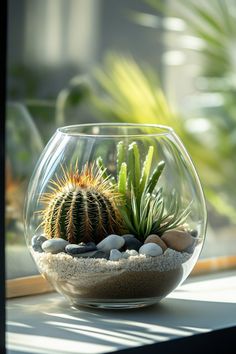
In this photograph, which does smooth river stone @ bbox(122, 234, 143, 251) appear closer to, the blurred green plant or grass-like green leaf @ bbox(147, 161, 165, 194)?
grass-like green leaf @ bbox(147, 161, 165, 194)

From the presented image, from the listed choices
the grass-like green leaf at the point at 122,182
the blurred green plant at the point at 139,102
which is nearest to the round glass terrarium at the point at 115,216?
the grass-like green leaf at the point at 122,182

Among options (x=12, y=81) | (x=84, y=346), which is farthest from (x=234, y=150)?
(x=84, y=346)

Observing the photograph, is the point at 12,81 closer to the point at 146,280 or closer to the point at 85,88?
the point at 85,88

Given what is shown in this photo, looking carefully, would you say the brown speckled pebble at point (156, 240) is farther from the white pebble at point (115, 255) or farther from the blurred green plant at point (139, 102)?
the blurred green plant at point (139, 102)

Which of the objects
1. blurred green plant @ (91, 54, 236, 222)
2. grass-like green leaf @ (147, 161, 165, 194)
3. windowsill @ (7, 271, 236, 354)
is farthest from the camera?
blurred green plant @ (91, 54, 236, 222)

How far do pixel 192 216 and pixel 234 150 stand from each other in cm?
115

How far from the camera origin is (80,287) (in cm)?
106

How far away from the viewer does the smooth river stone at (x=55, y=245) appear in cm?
105

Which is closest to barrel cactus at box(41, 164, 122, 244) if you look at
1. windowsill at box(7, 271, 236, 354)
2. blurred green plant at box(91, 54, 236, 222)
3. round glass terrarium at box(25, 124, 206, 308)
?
round glass terrarium at box(25, 124, 206, 308)

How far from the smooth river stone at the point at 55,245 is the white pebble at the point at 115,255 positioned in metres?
0.06

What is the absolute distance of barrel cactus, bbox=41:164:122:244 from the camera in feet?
3.43

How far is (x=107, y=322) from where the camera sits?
1.05m

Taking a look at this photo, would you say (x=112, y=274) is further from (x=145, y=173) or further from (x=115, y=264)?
(x=145, y=173)

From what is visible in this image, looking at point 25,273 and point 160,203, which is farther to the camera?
point 25,273
